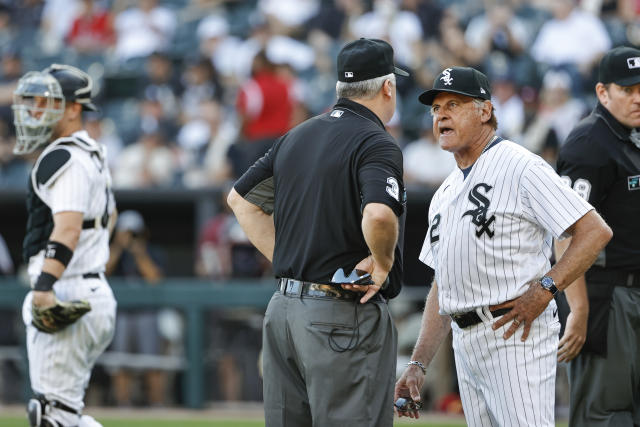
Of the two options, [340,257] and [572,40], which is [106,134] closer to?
[572,40]

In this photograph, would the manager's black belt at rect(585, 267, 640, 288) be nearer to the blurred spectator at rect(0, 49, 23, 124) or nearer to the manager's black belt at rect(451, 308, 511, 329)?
the manager's black belt at rect(451, 308, 511, 329)

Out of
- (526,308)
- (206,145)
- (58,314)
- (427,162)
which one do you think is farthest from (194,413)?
(526,308)

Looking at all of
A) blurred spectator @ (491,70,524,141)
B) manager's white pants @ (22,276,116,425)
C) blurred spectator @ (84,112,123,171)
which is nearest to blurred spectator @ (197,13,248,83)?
blurred spectator @ (84,112,123,171)

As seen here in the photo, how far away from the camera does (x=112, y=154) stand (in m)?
12.4

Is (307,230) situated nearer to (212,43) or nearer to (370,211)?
(370,211)

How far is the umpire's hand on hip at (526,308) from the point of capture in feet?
13.0

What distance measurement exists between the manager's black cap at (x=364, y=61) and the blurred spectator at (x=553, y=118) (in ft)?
20.4

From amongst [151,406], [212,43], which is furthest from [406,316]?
[212,43]

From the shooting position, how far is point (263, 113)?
451 inches

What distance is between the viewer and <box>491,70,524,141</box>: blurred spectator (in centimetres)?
1094

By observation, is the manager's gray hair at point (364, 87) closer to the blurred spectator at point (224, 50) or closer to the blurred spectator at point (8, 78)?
the blurred spectator at point (224, 50)

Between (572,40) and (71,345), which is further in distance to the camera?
(572,40)

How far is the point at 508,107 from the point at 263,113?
2745 mm

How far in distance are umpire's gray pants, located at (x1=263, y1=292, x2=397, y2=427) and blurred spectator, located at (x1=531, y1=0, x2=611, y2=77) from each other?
8265 mm
